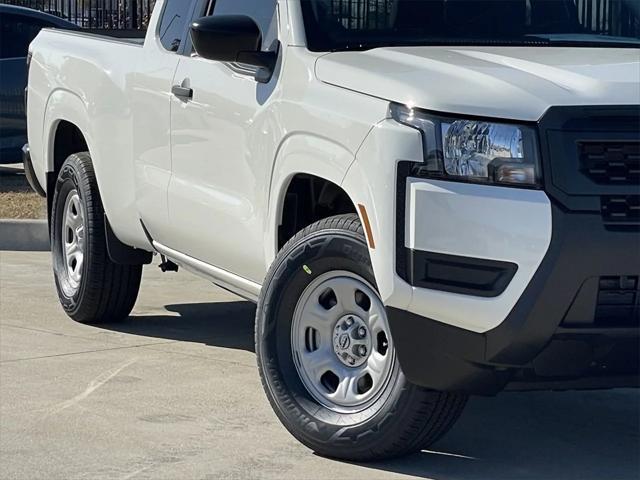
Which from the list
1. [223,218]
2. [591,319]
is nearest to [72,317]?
[223,218]

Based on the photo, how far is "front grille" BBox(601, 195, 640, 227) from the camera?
4.47m

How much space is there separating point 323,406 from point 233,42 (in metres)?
1.46

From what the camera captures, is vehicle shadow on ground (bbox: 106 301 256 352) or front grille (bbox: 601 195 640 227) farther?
vehicle shadow on ground (bbox: 106 301 256 352)

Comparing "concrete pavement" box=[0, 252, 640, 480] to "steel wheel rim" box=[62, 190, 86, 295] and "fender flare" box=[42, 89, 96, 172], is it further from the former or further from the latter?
"fender flare" box=[42, 89, 96, 172]

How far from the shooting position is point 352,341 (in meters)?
5.16

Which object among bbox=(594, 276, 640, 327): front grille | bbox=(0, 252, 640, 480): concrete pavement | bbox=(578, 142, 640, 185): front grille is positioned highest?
bbox=(578, 142, 640, 185): front grille

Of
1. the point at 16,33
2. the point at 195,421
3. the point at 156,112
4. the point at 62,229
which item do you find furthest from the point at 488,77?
the point at 16,33

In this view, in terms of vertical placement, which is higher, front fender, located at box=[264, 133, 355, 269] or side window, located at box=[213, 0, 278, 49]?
side window, located at box=[213, 0, 278, 49]

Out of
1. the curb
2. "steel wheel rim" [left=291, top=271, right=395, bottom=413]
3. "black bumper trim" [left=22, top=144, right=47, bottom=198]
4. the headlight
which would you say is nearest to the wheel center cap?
"steel wheel rim" [left=291, top=271, right=395, bottom=413]

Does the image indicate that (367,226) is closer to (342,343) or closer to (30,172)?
(342,343)

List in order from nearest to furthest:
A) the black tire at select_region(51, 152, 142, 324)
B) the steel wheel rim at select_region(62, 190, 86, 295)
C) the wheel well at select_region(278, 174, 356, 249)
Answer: the wheel well at select_region(278, 174, 356, 249) < the black tire at select_region(51, 152, 142, 324) < the steel wheel rim at select_region(62, 190, 86, 295)

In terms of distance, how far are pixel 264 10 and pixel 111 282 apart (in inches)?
84.5

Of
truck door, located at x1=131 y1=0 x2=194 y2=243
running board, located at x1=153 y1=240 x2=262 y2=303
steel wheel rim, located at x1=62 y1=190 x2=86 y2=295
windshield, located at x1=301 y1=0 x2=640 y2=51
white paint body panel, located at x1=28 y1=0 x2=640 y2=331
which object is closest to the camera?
white paint body panel, located at x1=28 y1=0 x2=640 y2=331

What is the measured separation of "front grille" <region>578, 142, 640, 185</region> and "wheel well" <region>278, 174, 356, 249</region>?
1.16m
